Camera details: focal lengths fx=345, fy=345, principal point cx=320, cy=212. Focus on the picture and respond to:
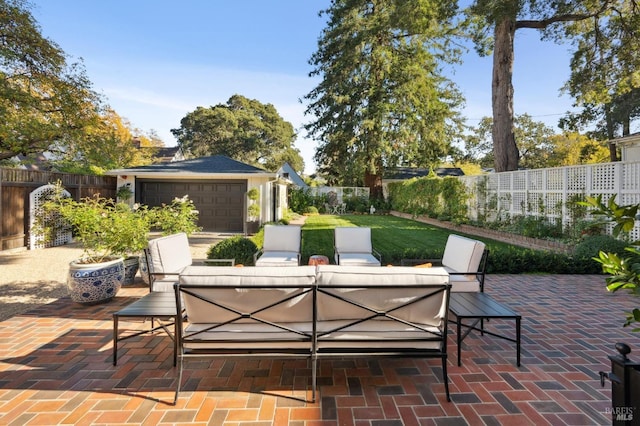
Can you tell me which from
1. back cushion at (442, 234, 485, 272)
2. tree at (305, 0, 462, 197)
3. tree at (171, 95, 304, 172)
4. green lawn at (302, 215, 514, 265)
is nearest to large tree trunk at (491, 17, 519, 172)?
green lawn at (302, 215, 514, 265)

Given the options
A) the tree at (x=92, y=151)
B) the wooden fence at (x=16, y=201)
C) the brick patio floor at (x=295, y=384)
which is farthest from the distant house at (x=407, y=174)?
the brick patio floor at (x=295, y=384)

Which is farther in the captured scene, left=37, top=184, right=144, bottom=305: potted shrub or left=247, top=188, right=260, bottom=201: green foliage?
left=247, top=188, right=260, bottom=201: green foliage

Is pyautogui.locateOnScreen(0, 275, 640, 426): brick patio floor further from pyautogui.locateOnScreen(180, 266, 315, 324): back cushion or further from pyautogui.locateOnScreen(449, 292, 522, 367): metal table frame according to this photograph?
pyautogui.locateOnScreen(180, 266, 315, 324): back cushion

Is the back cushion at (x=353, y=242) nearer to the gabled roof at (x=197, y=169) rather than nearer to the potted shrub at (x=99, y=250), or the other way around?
the potted shrub at (x=99, y=250)

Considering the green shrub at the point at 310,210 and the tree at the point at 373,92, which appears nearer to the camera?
the tree at the point at 373,92

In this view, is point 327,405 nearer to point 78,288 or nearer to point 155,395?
point 155,395

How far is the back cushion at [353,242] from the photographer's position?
6.49 m

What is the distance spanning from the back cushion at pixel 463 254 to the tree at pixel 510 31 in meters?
9.52

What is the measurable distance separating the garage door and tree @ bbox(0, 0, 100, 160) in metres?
3.69

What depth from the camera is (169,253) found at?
4531 mm

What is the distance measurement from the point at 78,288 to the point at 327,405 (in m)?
4.02

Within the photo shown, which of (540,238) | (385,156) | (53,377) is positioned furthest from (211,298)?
(385,156)

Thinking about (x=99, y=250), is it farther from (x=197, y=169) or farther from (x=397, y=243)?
(x=197, y=169)

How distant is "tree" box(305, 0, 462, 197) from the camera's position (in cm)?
2112
